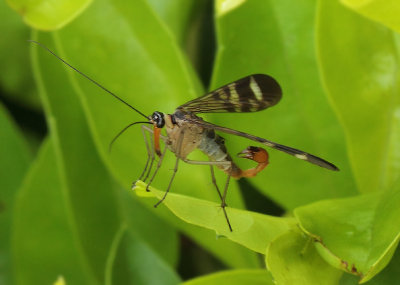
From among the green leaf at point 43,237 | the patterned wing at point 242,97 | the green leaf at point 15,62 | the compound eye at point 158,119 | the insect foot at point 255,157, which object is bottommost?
the green leaf at point 43,237

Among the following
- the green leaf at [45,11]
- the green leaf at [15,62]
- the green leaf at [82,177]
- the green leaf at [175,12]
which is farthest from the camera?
the green leaf at [15,62]

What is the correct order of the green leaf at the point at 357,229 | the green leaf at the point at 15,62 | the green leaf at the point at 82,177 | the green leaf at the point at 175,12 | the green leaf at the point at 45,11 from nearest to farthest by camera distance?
the green leaf at the point at 357,229
the green leaf at the point at 45,11
the green leaf at the point at 82,177
the green leaf at the point at 175,12
the green leaf at the point at 15,62

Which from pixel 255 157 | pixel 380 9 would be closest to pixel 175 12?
pixel 255 157

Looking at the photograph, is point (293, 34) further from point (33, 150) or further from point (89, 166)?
point (33, 150)

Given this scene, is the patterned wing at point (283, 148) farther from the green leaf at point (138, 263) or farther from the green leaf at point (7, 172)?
the green leaf at point (7, 172)

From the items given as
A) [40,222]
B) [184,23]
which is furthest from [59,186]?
[184,23]

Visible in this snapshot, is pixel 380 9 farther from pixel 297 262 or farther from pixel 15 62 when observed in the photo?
pixel 15 62

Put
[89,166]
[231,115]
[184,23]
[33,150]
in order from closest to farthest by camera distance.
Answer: [231,115], [89,166], [184,23], [33,150]

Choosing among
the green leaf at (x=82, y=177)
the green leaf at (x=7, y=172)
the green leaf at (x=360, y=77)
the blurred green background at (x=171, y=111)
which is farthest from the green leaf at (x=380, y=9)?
the green leaf at (x=7, y=172)
